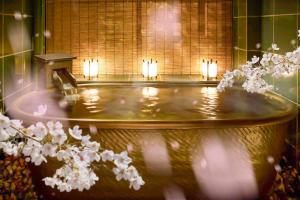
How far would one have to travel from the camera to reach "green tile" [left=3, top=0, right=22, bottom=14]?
4910 mm

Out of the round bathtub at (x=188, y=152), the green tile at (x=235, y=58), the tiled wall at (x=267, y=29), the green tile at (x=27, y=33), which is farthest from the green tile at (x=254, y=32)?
the green tile at (x=27, y=33)

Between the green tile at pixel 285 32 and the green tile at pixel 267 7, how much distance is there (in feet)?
0.85

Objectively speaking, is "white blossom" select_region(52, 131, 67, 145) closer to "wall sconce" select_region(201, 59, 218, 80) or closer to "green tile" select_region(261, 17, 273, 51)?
"green tile" select_region(261, 17, 273, 51)

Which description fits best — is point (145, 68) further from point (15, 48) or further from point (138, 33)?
point (15, 48)

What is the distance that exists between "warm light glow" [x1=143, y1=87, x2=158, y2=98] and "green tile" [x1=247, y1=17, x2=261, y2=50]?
57.8 inches

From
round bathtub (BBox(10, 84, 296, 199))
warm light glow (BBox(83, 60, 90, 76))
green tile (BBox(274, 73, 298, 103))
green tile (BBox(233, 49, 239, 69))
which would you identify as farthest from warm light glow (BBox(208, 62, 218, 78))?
round bathtub (BBox(10, 84, 296, 199))

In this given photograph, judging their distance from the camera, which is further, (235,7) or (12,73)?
(235,7)

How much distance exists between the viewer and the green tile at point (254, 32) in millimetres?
6133

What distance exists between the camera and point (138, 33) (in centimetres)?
715

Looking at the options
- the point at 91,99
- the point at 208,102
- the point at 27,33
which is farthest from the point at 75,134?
the point at 27,33

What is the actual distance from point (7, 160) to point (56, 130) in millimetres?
3101

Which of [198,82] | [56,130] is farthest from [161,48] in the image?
[56,130]

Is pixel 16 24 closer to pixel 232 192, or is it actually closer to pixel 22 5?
pixel 22 5

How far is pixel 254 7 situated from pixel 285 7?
1.18 metres
